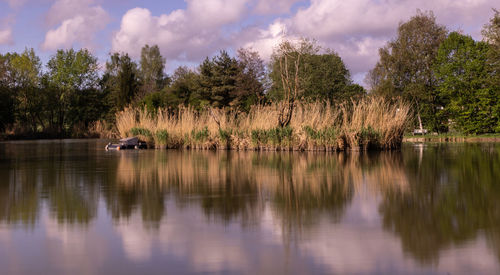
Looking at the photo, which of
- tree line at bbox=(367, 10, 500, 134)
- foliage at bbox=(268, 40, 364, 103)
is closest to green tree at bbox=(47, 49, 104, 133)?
foliage at bbox=(268, 40, 364, 103)

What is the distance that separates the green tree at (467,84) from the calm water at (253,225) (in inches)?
1215

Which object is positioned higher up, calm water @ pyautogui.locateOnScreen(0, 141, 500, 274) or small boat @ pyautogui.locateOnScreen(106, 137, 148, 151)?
small boat @ pyautogui.locateOnScreen(106, 137, 148, 151)

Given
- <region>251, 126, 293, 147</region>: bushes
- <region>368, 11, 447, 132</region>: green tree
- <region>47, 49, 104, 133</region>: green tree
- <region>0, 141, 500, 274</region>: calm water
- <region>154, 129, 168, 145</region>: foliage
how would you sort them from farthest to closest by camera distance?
1. <region>47, 49, 104, 133</region>: green tree
2. <region>368, 11, 447, 132</region>: green tree
3. <region>154, 129, 168, 145</region>: foliage
4. <region>251, 126, 293, 147</region>: bushes
5. <region>0, 141, 500, 274</region>: calm water

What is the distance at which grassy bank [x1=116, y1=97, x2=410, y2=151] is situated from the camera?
20.0m

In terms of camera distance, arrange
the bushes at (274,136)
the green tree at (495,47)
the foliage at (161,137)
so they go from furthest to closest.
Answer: the green tree at (495,47), the foliage at (161,137), the bushes at (274,136)

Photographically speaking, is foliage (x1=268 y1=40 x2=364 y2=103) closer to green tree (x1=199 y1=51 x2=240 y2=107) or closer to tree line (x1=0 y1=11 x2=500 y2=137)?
tree line (x1=0 y1=11 x2=500 y2=137)

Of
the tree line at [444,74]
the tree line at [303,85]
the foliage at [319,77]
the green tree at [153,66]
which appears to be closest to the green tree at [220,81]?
the tree line at [303,85]

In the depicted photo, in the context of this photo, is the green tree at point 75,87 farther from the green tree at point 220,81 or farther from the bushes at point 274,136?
the bushes at point 274,136

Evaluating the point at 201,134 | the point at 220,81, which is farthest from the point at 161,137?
the point at 220,81

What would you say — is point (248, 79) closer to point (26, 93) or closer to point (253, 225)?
point (26, 93)

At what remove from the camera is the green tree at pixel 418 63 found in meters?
45.0

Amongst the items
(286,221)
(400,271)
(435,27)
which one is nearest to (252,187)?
(286,221)

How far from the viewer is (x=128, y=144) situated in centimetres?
2455

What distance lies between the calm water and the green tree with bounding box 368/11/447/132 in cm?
3688
